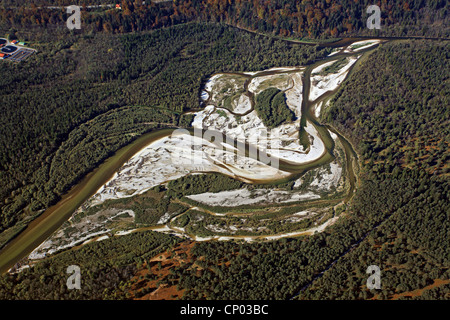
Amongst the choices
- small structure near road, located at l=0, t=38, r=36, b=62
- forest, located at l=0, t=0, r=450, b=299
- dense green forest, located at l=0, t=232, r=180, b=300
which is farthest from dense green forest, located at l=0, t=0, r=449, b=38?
dense green forest, located at l=0, t=232, r=180, b=300

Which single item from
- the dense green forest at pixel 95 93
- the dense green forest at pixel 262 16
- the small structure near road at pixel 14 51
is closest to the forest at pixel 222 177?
the dense green forest at pixel 95 93

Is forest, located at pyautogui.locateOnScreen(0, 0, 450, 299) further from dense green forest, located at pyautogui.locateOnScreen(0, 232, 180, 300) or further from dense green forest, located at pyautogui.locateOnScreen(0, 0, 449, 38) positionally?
dense green forest, located at pyautogui.locateOnScreen(0, 0, 449, 38)

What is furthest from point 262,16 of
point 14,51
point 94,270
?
point 94,270

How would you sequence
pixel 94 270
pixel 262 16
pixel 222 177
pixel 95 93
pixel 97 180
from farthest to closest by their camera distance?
pixel 262 16, pixel 95 93, pixel 97 180, pixel 222 177, pixel 94 270

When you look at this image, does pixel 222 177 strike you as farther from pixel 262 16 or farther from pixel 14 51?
pixel 14 51

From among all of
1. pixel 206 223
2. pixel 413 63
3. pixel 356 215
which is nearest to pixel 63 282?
pixel 206 223

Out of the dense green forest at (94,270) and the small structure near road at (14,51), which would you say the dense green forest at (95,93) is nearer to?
the small structure near road at (14,51)
